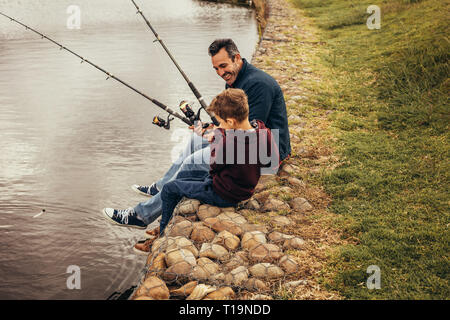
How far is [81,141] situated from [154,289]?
5047 mm

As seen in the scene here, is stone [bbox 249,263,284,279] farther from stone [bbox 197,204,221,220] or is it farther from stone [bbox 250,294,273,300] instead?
stone [bbox 197,204,221,220]

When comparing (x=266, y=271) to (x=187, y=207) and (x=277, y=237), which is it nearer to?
(x=277, y=237)

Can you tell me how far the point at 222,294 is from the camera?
8.64 ft

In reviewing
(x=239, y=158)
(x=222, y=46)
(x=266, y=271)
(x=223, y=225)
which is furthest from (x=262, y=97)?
(x=266, y=271)

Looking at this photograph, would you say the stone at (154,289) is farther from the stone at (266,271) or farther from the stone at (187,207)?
the stone at (187,207)

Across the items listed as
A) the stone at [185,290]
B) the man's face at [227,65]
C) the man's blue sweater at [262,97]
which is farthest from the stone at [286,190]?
the stone at [185,290]

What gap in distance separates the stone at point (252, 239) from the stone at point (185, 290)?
58 cm

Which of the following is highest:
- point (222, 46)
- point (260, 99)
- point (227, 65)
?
point (222, 46)

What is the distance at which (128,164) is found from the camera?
621 centimetres

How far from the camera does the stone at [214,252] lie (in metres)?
3.05

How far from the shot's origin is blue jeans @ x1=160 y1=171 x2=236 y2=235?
3.51 meters

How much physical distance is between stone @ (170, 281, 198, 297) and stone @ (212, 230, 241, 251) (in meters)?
0.48

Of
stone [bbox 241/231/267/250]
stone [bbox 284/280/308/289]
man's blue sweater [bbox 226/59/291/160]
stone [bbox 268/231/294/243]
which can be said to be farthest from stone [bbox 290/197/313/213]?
stone [bbox 284/280/308/289]

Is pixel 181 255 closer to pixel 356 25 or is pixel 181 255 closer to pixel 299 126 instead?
pixel 299 126
